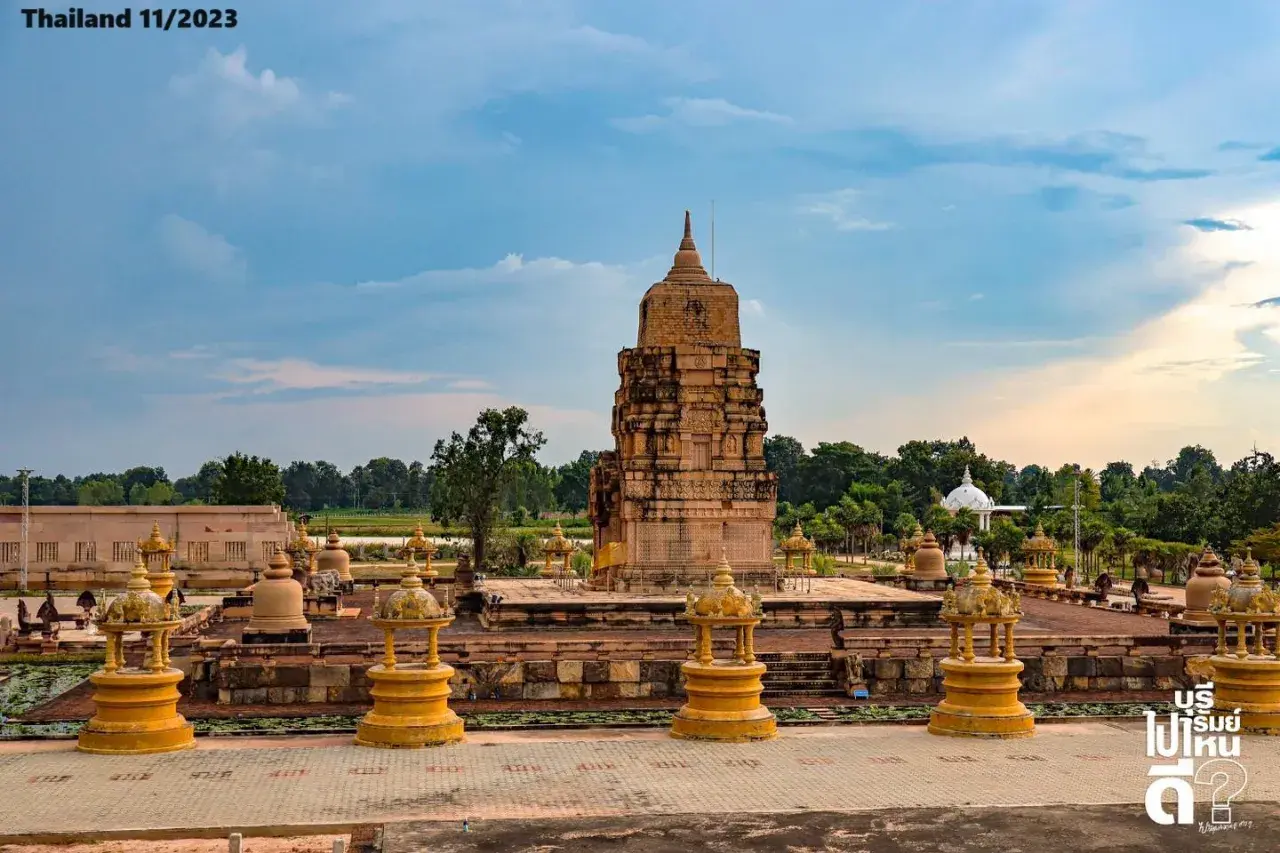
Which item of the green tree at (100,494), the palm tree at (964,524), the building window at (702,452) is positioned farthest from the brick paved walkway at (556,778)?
the green tree at (100,494)

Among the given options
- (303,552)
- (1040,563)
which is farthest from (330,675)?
(1040,563)

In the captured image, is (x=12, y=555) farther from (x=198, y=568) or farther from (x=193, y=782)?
(x=193, y=782)

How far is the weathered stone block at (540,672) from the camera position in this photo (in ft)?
77.7

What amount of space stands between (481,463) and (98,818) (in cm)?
4848

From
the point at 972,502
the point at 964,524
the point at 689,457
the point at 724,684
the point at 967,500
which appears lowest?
the point at 724,684

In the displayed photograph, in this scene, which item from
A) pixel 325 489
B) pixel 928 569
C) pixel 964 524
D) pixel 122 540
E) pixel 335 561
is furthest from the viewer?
pixel 325 489

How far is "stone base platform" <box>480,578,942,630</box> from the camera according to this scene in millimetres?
30703

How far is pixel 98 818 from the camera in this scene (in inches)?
513

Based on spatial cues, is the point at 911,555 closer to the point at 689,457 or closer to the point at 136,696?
the point at 689,457

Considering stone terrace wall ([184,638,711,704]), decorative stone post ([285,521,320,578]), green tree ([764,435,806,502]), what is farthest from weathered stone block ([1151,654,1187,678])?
green tree ([764,435,806,502])

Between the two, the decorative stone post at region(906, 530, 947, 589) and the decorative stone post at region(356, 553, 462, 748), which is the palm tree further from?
the decorative stone post at region(356, 553, 462, 748)

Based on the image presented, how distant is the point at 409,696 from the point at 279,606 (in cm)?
1121

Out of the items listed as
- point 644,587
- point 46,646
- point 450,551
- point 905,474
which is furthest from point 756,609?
point 905,474

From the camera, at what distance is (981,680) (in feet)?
58.7
